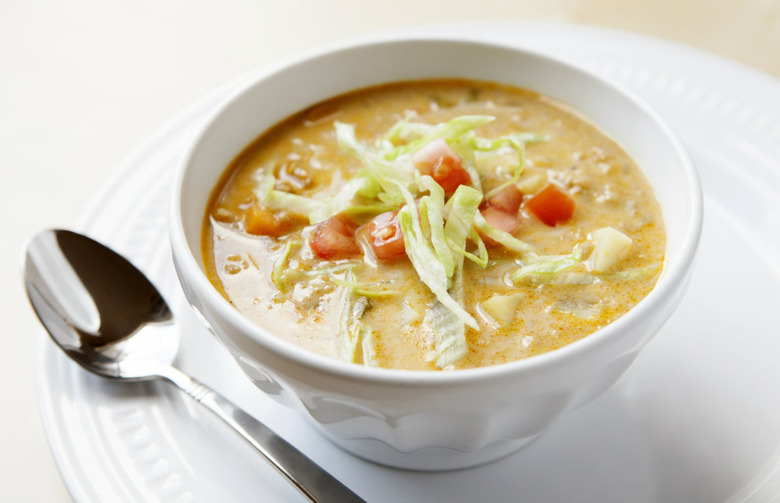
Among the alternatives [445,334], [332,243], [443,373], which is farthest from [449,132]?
[443,373]

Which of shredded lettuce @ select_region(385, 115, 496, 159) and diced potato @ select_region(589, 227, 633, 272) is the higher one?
shredded lettuce @ select_region(385, 115, 496, 159)

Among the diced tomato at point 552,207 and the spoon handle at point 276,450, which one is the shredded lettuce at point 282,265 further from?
the diced tomato at point 552,207

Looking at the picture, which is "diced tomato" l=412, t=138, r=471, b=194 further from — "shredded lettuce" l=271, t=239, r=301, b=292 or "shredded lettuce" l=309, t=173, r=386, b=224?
"shredded lettuce" l=271, t=239, r=301, b=292

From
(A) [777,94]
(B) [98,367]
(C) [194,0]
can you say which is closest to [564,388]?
(B) [98,367]

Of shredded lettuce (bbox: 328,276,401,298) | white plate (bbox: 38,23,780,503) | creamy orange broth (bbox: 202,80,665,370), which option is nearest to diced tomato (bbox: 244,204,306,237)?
creamy orange broth (bbox: 202,80,665,370)

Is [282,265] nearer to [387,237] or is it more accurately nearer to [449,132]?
[387,237]

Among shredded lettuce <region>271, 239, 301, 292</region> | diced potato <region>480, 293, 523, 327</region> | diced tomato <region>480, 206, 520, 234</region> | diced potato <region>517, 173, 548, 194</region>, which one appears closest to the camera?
diced potato <region>480, 293, 523, 327</region>
